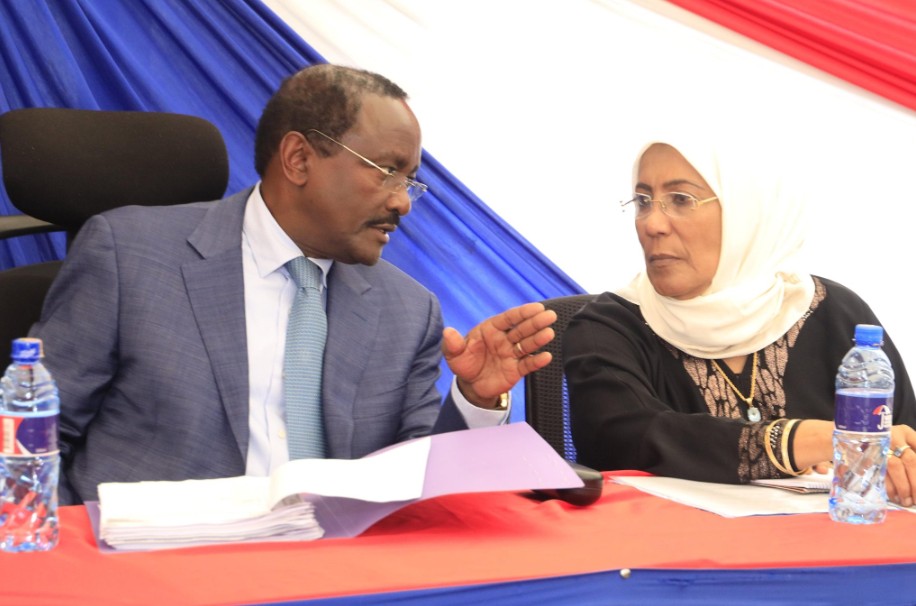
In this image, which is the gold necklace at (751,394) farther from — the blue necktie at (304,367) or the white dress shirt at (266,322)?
the blue necktie at (304,367)

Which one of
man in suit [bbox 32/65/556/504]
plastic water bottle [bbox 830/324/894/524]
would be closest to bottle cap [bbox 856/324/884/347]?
plastic water bottle [bbox 830/324/894/524]

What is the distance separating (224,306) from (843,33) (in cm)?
178

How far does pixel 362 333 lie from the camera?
183 centimetres

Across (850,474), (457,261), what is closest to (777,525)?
(850,474)

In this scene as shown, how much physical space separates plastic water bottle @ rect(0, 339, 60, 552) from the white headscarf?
3.76 feet

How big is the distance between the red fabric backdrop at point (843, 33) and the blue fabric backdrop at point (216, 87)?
0.79 m

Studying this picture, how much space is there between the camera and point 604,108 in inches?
110

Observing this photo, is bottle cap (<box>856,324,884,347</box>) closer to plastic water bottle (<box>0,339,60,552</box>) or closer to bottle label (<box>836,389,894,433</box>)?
bottle label (<box>836,389,894,433</box>)

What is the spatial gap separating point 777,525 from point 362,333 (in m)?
0.81

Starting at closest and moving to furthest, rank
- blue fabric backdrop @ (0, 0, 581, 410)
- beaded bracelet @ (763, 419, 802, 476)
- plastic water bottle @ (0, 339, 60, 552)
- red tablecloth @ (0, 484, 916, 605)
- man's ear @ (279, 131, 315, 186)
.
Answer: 1. red tablecloth @ (0, 484, 916, 605)
2. plastic water bottle @ (0, 339, 60, 552)
3. beaded bracelet @ (763, 419, 802, 476)
4. man's ear @ (279, 131, 315, 186)
5. blue fabric backdrop @ (0, 0, 581, 410)

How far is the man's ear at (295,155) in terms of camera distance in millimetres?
1904

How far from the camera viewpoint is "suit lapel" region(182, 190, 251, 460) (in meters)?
1.65

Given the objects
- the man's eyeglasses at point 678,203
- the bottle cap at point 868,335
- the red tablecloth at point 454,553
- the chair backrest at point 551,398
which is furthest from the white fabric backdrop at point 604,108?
the red tablecloth at point 454,553

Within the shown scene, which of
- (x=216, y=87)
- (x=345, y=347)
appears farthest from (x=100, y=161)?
(x=216, y=87)
